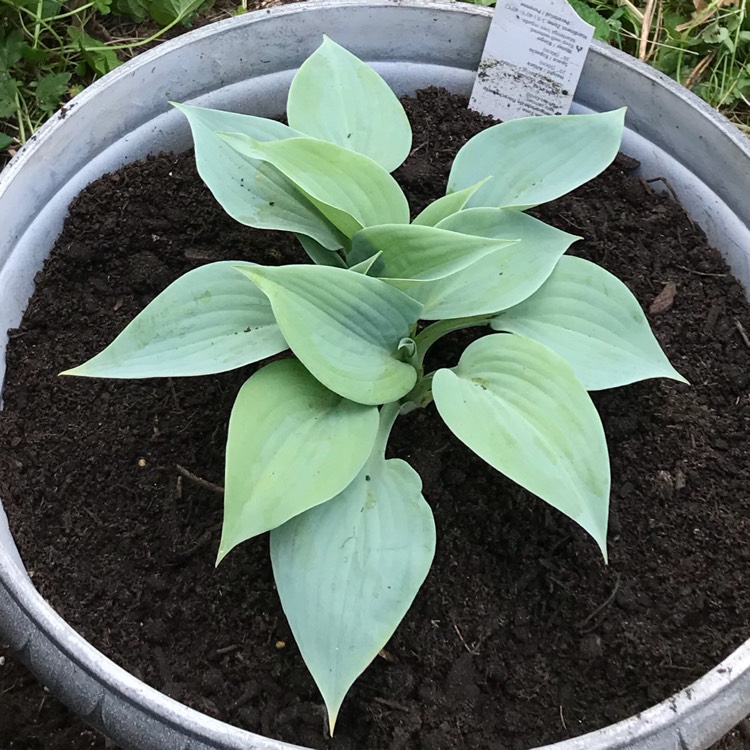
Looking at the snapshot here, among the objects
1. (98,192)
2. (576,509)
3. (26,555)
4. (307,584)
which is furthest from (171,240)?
(576,509)

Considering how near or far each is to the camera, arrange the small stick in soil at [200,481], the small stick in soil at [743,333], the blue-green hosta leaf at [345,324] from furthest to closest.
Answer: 1. the small stick in soil at [743,333]
2. the small stick in soil at [200,481]
3. the blue-green hosta leaf at [345,324]

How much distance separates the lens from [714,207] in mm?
1041

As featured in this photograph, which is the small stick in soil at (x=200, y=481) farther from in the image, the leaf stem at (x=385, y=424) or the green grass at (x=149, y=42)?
the green grass at (x=149, y=42)

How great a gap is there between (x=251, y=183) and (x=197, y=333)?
21 cm

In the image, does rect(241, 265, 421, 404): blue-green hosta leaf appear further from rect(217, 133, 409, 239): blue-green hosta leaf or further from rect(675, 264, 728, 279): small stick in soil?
rect(675, 264, 728, 279): small stick in soil

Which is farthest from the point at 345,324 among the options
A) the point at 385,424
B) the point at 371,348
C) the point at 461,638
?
the point at 461,638

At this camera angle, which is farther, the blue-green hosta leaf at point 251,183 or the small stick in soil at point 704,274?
the small stick in soil at point 704,274

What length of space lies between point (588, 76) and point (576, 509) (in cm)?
68

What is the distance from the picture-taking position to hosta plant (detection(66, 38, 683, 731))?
681 mm

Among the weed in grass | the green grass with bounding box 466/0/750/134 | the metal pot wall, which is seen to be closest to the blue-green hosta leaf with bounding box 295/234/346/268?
the metal pot wall

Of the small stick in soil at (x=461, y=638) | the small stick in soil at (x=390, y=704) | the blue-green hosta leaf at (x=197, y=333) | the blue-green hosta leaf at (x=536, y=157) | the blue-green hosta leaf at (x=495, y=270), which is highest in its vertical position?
the blue-green hosta leaf at (x=536, y=157)

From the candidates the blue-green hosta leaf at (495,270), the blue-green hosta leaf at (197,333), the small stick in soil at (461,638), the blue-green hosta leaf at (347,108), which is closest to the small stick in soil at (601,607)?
the small stick in soil at (461,638)

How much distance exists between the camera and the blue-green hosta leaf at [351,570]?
674 mm

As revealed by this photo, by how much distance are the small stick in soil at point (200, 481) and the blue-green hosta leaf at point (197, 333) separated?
0.18m
